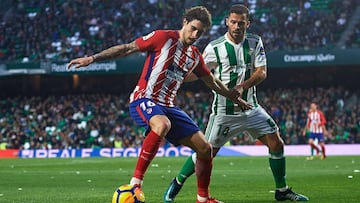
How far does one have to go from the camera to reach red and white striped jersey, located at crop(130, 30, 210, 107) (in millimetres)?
9344

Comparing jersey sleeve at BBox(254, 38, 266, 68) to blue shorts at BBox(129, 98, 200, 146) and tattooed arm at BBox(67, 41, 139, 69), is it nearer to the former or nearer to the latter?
blue shorts at BBox(129, 98, 200, 146)

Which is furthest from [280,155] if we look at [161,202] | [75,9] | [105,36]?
[75,9]

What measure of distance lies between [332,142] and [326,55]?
5.30m

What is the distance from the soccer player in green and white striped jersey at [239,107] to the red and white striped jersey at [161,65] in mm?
1678

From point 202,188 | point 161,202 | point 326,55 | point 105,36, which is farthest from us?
point 105,36

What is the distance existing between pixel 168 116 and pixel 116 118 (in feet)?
112

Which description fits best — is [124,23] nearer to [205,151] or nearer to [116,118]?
[116,118]

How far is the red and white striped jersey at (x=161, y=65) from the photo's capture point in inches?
368

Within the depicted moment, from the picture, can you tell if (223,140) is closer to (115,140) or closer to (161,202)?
(161,202)

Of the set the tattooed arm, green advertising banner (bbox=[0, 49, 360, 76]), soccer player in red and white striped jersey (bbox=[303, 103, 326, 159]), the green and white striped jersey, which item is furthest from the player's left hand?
green advertising banner (bbox=[0, 49, 360, 76])

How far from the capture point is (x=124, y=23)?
152 ft

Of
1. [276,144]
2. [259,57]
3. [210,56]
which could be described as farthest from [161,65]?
[276,144]

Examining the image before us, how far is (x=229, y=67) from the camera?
1127 centimetres

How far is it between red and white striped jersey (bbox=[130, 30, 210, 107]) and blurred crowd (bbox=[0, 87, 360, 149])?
1158 inches
